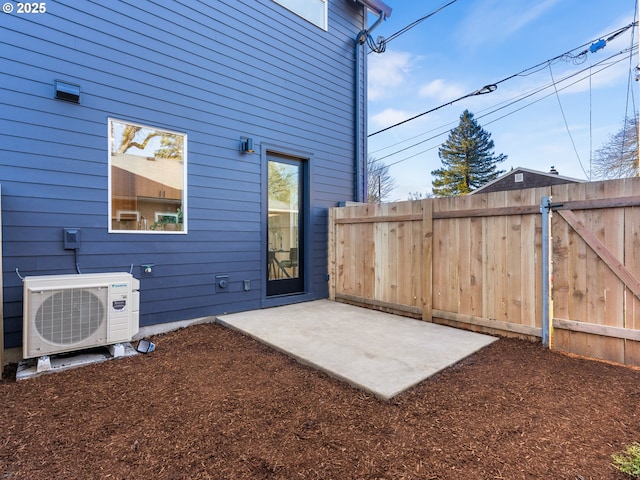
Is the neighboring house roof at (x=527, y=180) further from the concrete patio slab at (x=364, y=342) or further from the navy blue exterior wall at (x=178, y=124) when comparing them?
the concrete patio slab at (x=364, y=342)

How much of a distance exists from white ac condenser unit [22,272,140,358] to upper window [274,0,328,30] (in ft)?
14.8

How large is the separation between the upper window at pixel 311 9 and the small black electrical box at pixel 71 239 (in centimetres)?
417

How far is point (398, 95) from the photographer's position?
45.0 feet

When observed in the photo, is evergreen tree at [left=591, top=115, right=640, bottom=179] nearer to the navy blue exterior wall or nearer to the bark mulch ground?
the navy blue exterior wall

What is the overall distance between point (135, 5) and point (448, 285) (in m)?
4.64

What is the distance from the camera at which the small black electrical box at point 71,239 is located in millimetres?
2945

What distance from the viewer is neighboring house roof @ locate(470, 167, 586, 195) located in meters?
13.2

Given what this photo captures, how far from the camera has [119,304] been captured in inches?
108

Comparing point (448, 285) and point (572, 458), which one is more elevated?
point (448, 285)

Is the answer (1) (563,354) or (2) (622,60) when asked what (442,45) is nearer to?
(2) (622,60)

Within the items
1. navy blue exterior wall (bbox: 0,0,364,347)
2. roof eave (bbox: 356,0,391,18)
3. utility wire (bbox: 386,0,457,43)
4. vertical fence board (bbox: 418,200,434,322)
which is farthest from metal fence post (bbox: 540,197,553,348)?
utility wire (bbox: 386,0,457,43)

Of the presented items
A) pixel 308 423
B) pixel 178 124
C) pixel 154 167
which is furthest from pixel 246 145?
pixel 308 423

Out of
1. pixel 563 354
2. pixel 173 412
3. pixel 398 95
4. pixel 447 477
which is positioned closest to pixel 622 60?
pixel 398 95

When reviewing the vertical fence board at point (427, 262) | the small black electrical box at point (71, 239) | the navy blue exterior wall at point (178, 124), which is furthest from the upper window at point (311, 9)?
the small black electrical box at point (71, 239)
